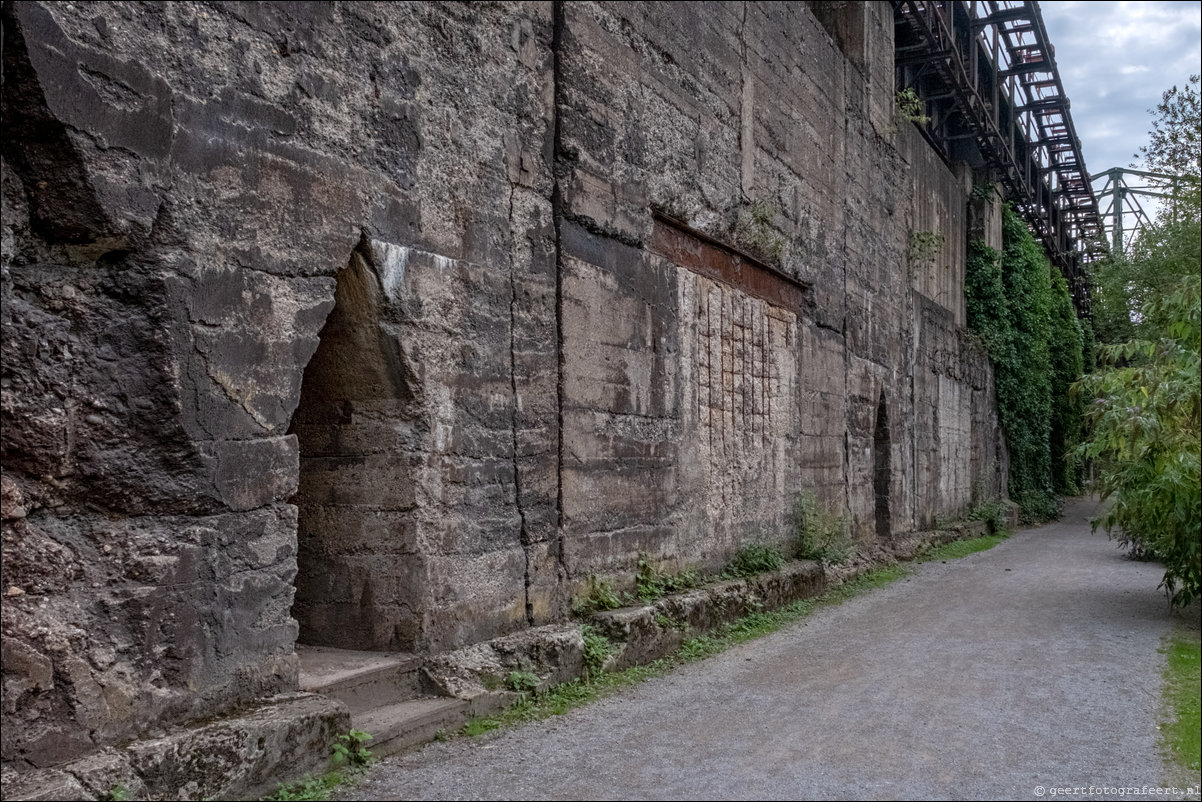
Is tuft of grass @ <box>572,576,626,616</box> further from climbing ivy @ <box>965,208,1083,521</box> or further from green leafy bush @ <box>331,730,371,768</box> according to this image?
climbing ivy @ <box>965,208,1083,521</box>

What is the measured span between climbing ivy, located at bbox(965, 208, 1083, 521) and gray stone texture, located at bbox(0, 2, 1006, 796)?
11197mm

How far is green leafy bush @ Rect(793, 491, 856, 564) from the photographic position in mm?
9766

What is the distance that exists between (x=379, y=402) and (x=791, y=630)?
4.00m

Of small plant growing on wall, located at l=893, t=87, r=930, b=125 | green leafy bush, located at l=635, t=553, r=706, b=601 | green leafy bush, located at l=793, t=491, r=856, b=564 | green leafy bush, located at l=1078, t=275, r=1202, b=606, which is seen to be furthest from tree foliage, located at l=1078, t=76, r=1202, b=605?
small plant growing on wall, located at l=893, t=87, r=930, b=125

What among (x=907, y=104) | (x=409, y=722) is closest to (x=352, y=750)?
(x=409, y=722)

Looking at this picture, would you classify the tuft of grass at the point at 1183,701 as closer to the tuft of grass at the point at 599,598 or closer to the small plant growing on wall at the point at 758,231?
the tuft of grass at the point at 599,598

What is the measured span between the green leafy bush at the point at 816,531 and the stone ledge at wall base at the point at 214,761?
6177 millimetres

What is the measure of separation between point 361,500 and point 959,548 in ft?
37.4

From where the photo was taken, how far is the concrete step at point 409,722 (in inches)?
175

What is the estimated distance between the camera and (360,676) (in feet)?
15.4

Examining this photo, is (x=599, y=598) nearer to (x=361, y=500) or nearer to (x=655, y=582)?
(x=655, y=582)

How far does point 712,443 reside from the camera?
818 centimetres

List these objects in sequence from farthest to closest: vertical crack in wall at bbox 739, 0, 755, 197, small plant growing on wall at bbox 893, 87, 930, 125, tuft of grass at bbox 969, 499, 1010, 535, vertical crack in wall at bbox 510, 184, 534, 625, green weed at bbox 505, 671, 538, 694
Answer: tuft of grass at bbox 969, 499, 1010, 535
small plant growing on wall at bbox 893, 87, 930, 125
vertical crack in wall at bbox 739, 0, 755, 197
vertical crack in wall at bbox 510, 184, 534, 625
green weed at bbox 505, 671, 538, 694

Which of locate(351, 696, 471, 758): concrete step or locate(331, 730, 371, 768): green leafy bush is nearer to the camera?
locate(331, 730, 371, 768): green leafy bush
